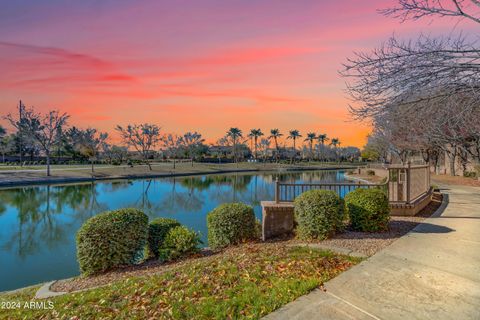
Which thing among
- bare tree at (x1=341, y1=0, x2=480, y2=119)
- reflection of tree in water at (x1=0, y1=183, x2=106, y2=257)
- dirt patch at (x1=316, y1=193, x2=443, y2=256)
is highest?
bare tree at (x1=341, y1=0, x2=480, y2=119)

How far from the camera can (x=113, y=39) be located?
10359 mm

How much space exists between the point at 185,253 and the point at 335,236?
3356 mm

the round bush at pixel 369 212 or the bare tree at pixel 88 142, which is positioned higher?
the bare tree at pixel 88 142

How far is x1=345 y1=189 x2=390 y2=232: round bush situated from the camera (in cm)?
661

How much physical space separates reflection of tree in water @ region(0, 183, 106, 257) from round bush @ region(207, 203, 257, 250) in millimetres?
6814

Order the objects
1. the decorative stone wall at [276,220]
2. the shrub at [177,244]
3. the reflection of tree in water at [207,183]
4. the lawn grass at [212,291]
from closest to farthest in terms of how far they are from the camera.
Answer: the lawn grass at [212,291] → the shrub at [177,244] → the decorative stone wall at [276,220] → the reflection of tree in water at [207,183]

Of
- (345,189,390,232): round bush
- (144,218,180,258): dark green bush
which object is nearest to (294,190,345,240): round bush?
(345,189,390,232): round bush

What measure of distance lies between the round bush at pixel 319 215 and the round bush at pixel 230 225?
1.21 meters

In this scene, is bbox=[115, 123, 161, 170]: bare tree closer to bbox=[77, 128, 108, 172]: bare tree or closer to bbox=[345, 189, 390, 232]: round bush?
bbox=[77, 128, 108, 172]: bare tree

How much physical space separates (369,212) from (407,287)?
3.00 meters

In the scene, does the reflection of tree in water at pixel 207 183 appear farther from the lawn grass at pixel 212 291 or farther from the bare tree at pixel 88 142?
the bare tree at pixel 88 142

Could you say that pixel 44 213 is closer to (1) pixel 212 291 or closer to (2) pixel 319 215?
(2) pixel 319 215

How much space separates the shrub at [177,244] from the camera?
20.4 ft

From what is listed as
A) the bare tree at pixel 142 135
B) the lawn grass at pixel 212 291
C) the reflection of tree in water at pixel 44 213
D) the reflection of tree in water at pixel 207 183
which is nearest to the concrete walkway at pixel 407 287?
the lawn grass at pixel 212 291
